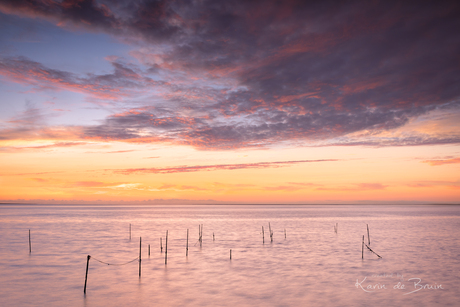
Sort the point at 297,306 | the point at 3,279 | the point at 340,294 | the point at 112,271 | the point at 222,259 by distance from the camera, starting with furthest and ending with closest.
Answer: the point at 222,259 < the point at 112,271 < the point at 3,279 < the point at 340,294 < the point at 297,306

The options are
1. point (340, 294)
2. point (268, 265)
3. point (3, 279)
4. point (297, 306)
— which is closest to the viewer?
point (297, 306)

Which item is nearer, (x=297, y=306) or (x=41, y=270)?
(x=297, y=306)

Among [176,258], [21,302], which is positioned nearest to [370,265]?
[176,258]

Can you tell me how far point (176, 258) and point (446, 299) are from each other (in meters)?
24.7

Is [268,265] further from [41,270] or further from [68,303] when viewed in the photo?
[41,270]

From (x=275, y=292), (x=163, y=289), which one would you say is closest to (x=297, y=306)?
(x=275, y=292)

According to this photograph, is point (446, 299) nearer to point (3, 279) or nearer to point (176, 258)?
point (176, 258)

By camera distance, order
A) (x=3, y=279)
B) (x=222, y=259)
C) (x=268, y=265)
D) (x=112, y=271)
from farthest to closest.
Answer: (x=222, y=259) → (x=268, y=265) → (x=112, y=271) → (x=3, y=279)

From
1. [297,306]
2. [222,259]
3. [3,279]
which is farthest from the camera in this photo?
[222,259]

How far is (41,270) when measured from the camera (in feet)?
95.9

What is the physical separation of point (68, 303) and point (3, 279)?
969 centimetres

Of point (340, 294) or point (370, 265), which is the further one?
point (370, 265)

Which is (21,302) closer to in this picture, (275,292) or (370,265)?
(275,292)

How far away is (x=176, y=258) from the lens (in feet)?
115
